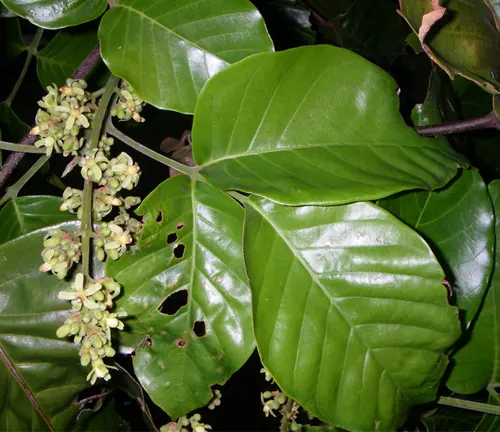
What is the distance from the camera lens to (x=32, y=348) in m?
0.87

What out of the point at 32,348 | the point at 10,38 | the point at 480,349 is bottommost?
the point at 480,349

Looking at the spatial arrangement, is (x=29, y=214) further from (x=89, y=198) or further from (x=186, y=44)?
(x=186, y=44)

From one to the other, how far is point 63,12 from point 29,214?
0.39 meters

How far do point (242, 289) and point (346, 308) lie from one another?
0.55 ft

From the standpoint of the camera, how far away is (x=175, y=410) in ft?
2.77

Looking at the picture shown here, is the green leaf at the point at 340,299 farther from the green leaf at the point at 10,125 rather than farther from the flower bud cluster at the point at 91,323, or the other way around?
the green leaf at the point at 10,125

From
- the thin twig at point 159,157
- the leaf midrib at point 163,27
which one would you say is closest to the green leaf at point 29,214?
the thin twig at point 159,157

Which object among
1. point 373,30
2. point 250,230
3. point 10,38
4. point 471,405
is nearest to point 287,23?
point 373,30

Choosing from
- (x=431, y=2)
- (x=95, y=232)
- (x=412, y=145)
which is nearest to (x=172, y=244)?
(x=95, y=232)

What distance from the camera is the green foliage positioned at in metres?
0.70

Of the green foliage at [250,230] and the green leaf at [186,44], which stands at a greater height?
the green leaf at [186,44]

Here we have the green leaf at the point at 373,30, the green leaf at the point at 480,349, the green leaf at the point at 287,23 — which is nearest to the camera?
the green leaf at the point at 480,349

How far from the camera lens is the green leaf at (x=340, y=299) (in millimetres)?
721

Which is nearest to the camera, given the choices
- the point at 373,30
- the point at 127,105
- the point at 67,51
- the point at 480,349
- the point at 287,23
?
the point at 127,105
